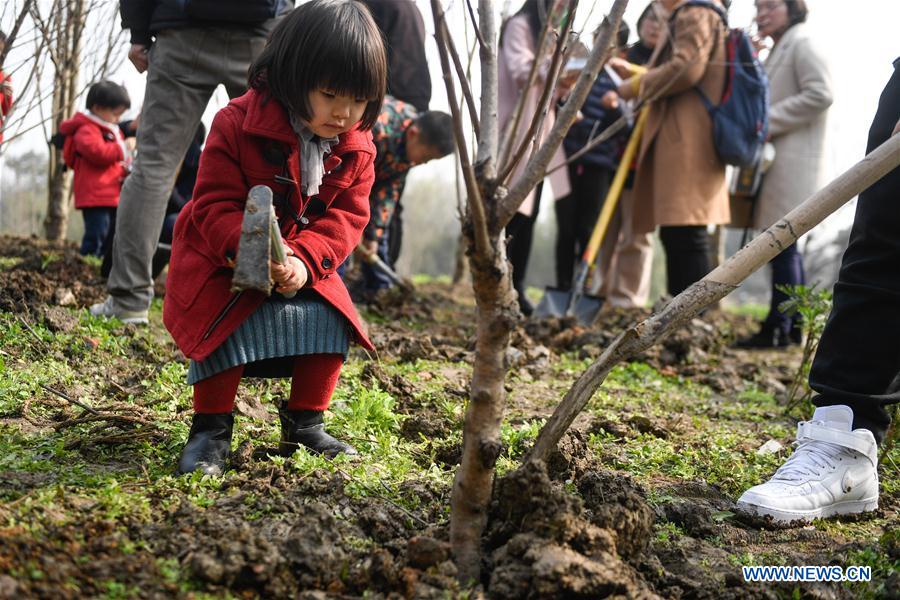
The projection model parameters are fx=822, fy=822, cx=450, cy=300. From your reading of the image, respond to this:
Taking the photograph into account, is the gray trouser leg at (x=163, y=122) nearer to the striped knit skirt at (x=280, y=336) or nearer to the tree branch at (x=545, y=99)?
the striped knit skirt at (x=280, y=336)

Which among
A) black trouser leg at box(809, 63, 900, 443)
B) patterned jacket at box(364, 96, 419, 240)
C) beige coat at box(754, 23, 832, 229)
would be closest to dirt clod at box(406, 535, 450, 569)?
black trouser leg at box(809, 63, 900, 443)

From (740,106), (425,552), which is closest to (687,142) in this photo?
(740,106)

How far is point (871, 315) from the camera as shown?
2260 millimetres

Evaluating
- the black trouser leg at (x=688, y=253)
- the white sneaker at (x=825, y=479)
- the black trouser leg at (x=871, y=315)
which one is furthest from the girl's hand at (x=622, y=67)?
the white sneaker at (x=825, y=479)

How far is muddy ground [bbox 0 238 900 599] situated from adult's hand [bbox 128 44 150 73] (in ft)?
4.01

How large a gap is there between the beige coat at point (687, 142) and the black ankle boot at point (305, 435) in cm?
323

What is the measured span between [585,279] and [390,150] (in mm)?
1672

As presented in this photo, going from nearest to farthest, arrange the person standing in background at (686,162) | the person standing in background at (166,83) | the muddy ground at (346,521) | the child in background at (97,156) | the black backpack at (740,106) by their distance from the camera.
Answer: the muddy ground at (346,521) < the person standing in background at (166,83) < the black backpack at (740,106) < the person standing in background at (686,162) < the child in background at (97,156)

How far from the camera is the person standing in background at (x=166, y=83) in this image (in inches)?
129

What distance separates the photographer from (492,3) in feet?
5.20

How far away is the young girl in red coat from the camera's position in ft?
6.60

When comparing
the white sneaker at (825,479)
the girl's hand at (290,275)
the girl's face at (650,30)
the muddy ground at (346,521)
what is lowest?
the muddy ground at (346,521)

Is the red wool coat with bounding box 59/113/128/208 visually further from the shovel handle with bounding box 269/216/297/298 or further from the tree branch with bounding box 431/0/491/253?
the tree branch with bounding box 431/0/491/253

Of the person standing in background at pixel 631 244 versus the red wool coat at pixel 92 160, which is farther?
the red wool coat at pixel 92 160
